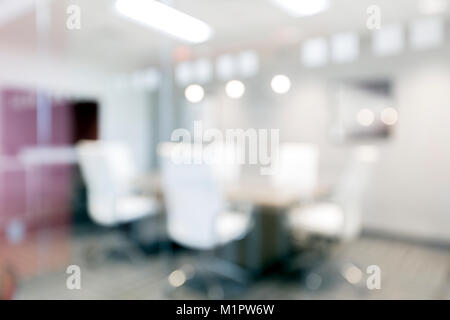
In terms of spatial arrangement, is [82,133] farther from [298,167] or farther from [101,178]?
[298,167]

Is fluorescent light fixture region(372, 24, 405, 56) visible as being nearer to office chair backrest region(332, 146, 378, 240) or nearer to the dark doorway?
office chair backrest region(332, 146, 378, 240)

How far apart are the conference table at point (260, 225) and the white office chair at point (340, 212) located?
111 mm

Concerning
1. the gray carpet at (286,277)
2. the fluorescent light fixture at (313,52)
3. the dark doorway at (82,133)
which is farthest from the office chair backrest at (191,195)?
the fluorescent light fixture at (313,52)

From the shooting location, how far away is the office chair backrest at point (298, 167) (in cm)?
269

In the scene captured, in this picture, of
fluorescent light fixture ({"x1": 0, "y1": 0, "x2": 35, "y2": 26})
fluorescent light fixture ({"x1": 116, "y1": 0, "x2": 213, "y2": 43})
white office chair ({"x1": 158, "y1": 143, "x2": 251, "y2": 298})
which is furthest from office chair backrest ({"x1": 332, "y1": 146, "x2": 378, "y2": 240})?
fluorescent light fixture ({"x1": 0, "y1": 0, "x2": 35, "y2": 26})

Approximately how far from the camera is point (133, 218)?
266cm

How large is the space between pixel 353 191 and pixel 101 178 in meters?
2.16

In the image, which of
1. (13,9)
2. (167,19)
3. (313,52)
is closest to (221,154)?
(167,19)

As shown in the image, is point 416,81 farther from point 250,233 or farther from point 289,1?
point 250,233

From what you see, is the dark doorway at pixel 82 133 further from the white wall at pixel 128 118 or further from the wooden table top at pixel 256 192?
the wooden table top at pixel 256 192

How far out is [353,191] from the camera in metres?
2.32

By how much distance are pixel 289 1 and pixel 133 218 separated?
2.32m

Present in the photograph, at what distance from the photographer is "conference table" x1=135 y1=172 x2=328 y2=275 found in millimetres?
2289
